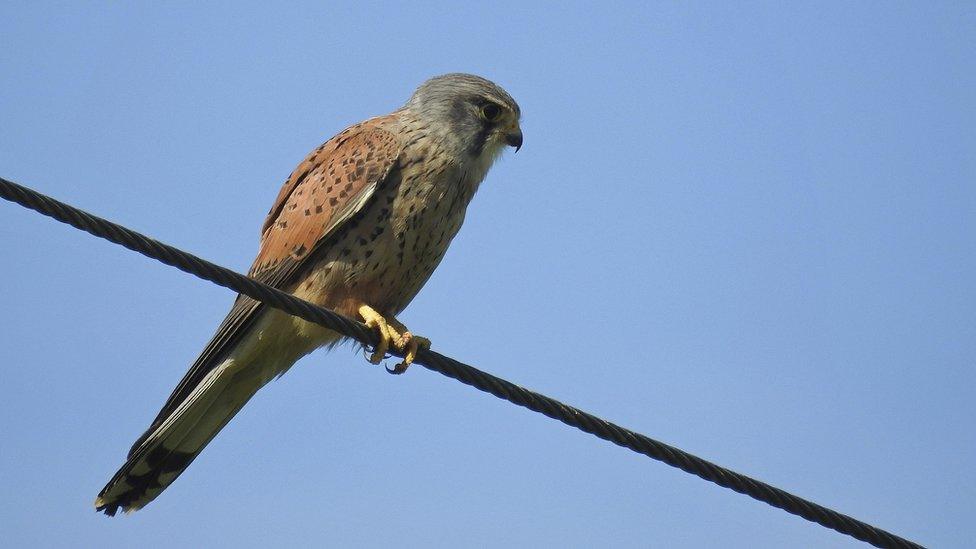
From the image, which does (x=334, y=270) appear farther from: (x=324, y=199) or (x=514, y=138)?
(x=514, y=138)

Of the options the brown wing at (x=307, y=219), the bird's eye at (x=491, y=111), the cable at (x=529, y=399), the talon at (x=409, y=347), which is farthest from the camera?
the bird's eye at (x=491, y=111)

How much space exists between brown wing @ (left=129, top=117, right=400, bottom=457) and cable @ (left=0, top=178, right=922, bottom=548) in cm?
119

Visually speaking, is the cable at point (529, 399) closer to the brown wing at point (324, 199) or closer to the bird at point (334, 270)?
the bird at point (334, 270)

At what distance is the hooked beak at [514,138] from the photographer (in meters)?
5.60

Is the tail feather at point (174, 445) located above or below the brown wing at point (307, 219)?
below

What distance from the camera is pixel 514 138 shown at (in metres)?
5.62

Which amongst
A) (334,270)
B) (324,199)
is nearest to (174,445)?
(334,270)

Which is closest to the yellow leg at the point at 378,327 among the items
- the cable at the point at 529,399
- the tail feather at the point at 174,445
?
the tail feather at the point at 174,445

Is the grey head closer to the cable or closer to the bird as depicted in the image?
the bird

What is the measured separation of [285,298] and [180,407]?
1.62 m

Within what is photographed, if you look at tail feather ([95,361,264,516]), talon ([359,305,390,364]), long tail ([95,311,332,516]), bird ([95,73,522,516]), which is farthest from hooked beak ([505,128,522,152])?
tail feather ([95,361,264,516])

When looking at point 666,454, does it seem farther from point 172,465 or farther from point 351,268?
point 172,465

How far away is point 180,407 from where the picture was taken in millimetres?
4836

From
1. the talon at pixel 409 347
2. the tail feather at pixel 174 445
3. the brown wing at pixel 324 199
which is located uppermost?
the brown wing at pixel 324 199
